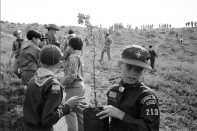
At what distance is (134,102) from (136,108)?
0.21 feet

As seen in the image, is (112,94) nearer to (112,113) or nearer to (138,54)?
(112,113)

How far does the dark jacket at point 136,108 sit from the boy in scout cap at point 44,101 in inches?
25.3

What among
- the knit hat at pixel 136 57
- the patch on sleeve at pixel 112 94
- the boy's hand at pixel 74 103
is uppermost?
the knit hat at pixel 136 57

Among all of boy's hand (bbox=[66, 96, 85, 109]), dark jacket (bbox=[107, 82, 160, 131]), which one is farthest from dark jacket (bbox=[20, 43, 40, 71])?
dark jacket (bbox=[107, 82, 160, 131])

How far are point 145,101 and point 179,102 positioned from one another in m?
5.37

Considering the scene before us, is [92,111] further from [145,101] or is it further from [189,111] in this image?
[189,111]

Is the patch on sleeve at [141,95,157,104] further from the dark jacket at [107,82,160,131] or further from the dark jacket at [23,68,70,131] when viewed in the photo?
the dark jacket at [23,68,70,131]

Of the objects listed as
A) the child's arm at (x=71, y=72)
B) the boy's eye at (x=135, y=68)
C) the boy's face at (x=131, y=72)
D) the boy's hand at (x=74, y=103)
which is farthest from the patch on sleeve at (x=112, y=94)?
the child's arm at (x=71, y=72)

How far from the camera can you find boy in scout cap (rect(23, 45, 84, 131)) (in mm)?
2029

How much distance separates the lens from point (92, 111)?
1.81 meters

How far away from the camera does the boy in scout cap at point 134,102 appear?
1.65 metres

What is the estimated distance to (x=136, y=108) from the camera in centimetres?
176

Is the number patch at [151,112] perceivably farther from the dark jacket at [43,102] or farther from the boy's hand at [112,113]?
the dark jacket at [43,102]

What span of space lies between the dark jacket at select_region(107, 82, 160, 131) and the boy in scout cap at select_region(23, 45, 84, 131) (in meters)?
0.64
